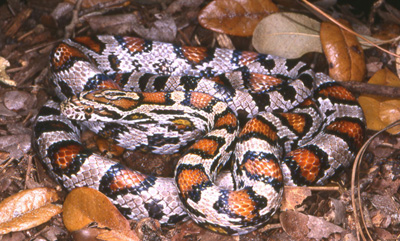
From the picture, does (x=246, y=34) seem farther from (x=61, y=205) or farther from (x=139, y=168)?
(x=61, y=205)

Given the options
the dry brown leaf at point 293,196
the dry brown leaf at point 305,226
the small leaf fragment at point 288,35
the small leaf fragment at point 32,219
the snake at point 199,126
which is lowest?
the dry brown leaf at point 305,226

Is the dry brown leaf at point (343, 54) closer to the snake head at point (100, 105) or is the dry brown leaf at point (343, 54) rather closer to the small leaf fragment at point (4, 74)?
the snake head at point (100, 105)

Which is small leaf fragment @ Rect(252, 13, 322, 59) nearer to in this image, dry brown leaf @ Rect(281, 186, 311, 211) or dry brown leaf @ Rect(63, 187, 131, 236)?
dry brown leaf @ Rect(281, 186, 311, 211)

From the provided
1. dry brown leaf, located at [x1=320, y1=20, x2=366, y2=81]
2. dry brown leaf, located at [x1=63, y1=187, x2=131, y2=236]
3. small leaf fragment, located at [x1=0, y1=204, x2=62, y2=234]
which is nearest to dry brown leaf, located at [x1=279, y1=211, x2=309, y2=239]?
dry brown leaf, located at [x1=63, y1=187, x2=131, y2=236]

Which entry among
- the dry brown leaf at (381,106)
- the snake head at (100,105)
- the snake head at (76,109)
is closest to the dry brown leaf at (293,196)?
the dry brown leaf at (381,106)

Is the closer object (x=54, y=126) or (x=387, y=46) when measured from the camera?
(x=54, y=126)

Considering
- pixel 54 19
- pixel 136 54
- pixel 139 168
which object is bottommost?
pixel 139 168

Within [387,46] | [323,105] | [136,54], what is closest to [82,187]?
[136,54]
